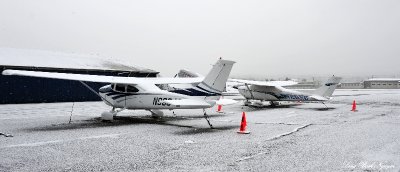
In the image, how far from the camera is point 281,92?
24.5 metres

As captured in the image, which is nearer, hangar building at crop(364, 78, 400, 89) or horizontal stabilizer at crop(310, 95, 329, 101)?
horizontal stabilizer at crop(310, 95, 329, 101)

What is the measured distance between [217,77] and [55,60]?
81.7 ft

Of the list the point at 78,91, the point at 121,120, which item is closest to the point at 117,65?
the point at 78,91

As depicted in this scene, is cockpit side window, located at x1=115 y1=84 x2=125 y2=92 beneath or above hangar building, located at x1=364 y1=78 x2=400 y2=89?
above

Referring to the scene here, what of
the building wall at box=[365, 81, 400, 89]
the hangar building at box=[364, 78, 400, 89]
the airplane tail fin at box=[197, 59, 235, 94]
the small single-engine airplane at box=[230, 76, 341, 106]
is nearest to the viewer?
the airplane tail fin at box=[197, 59, 235, 94]

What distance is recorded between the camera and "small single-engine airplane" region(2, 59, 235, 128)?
46.5 ft

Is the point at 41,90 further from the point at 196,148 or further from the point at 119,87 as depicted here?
the point at 196,148

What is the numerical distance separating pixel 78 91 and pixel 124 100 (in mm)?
18700

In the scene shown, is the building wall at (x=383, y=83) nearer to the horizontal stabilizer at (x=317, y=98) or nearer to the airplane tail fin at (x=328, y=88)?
the airplane tail fin at (x=328, y=88)

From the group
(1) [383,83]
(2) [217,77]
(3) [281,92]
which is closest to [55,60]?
(3) [281,92]

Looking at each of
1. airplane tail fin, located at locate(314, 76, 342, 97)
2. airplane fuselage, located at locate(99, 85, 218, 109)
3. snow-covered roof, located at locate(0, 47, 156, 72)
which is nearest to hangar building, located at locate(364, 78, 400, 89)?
snow-covered roof, located at locate(0, 47, 156, 72)

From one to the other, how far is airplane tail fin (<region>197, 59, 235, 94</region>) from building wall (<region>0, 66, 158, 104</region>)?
1303 cm

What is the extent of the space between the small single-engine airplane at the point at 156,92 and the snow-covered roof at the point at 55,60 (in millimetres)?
16915

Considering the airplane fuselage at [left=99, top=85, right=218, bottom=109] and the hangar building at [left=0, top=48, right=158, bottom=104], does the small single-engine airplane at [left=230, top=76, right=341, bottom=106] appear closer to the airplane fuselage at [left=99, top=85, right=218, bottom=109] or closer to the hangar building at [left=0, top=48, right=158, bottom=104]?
the hangar building at [left=0, top=48, right=158, bottom=104]
